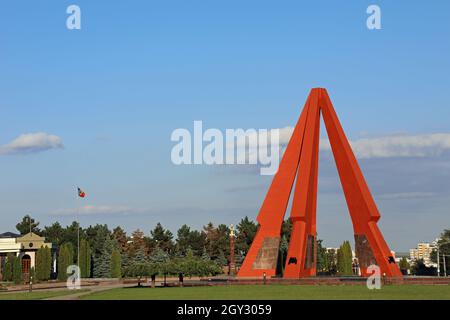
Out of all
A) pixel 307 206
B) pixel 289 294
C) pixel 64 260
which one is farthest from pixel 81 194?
pixel 289 294

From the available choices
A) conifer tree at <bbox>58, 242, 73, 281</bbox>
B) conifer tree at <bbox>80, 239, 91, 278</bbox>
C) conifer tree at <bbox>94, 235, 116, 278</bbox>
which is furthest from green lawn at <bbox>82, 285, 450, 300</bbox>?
conifer tree at <bbox>94, 235, 116, 278</bbox>

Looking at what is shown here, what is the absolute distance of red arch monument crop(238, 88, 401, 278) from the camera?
52.1 metres

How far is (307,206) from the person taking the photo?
53469 millimetres

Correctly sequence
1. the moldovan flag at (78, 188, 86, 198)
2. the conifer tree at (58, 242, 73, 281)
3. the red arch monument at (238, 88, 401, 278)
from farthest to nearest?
1. the conifer tree at (58, 242, 73, 281)
2. the moldovan flag at (78, 188, 86, 198)
3. the red arch monument at (238, 88, 401, 278)

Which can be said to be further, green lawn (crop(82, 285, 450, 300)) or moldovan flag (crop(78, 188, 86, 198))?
moldovan flag (crop(78, 188, 86, 198))

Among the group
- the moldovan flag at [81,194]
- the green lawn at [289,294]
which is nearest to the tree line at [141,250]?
the moldovan flag at [81,194]

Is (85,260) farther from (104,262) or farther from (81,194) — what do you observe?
(81,194)

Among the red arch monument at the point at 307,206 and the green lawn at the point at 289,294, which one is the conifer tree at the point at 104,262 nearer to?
the red arch monument at the point at 307,206

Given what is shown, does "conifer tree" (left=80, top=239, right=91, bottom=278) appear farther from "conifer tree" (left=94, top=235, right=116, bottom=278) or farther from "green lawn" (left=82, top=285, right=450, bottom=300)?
"green lawn" (left=82, top=285, right=450, bottom=300)

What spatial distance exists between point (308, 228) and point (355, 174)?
542 centimetres
